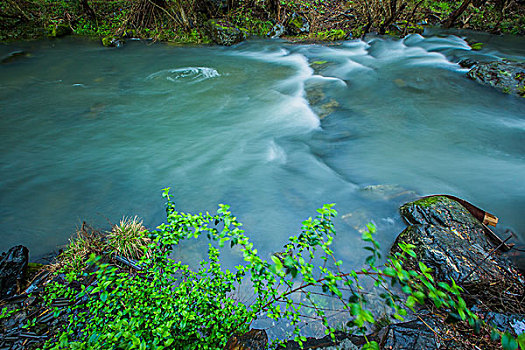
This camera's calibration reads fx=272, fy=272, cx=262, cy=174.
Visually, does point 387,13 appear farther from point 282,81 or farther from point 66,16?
point 66,16

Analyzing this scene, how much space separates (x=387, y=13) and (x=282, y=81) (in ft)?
22.2

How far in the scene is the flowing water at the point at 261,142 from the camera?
405 centimetres

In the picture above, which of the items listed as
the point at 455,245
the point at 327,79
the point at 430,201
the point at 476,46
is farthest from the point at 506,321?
the point at 476,46

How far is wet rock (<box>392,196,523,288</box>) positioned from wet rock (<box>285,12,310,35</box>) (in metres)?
12.1

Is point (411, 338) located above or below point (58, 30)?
below

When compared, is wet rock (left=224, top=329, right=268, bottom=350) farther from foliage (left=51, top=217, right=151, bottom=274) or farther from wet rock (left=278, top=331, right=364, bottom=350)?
foliage (left=51, top=217, right=151, bottom=274)

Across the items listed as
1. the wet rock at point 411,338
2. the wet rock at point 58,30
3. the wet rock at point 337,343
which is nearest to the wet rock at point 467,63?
the wet rock at point 411,338

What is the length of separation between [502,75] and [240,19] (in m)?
11.1

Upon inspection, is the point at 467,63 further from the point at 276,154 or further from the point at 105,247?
the point at 105,247

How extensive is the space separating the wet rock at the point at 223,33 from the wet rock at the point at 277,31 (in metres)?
1.54

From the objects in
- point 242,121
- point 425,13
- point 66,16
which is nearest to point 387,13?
point 425,13

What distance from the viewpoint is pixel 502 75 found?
23.3 feet

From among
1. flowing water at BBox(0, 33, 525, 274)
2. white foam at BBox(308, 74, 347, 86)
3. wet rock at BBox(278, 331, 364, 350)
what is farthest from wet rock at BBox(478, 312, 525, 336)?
white foam at BBox(308, 74, 347, 86)

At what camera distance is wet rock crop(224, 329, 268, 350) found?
6.89ft
